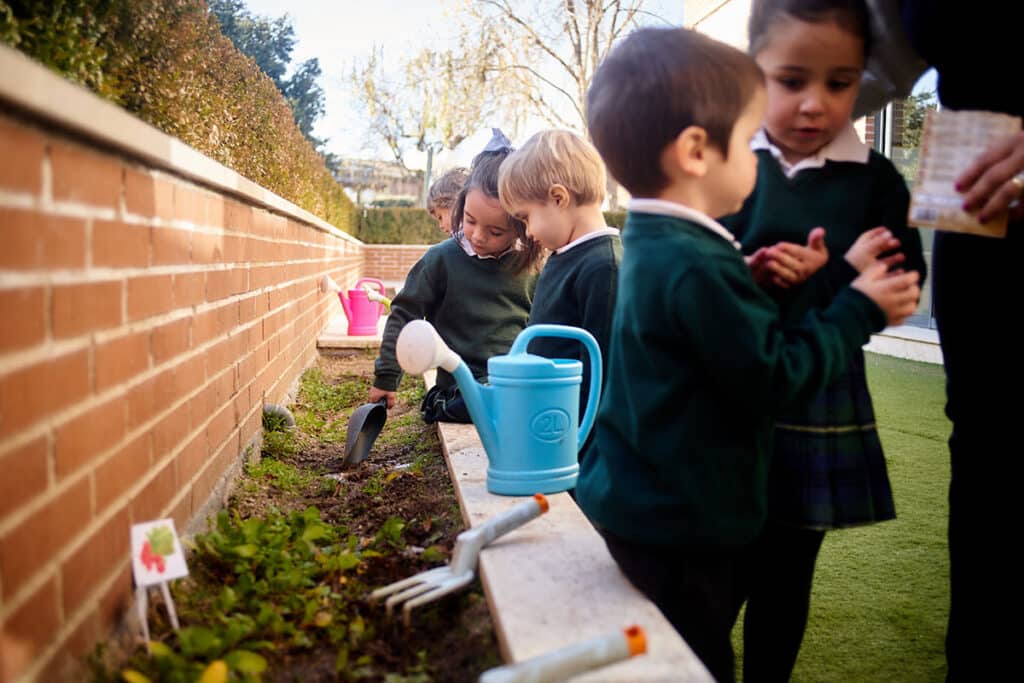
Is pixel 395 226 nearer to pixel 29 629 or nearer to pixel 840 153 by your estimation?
pixel 840 153

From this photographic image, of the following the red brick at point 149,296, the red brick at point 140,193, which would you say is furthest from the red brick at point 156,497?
the red brick at point 140,193

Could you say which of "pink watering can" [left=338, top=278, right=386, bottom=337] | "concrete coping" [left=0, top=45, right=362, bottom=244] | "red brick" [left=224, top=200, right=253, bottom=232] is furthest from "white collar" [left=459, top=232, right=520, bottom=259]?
"pink watering can" [left=338, top=278, right=386, bottom=337]

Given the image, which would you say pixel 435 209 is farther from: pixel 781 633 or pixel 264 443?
pixel 781 633

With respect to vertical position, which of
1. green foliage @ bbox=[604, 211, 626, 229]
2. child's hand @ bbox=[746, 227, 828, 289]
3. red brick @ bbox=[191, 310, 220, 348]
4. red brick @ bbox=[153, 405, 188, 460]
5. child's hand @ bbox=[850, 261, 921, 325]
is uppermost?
green foliage @ bbox=[604, 211, 626, 229]

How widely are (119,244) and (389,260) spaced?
17.3m

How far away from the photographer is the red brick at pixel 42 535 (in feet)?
3.64

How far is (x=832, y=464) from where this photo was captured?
5.68ft

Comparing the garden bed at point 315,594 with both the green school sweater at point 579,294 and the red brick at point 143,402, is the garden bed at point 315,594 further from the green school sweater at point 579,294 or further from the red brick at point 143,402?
the green school sweater at point 579,294

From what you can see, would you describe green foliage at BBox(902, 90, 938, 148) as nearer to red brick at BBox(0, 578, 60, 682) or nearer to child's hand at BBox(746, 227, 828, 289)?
child's hand at BBox(746, 227, 828, 289)

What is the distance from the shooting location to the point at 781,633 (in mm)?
1847

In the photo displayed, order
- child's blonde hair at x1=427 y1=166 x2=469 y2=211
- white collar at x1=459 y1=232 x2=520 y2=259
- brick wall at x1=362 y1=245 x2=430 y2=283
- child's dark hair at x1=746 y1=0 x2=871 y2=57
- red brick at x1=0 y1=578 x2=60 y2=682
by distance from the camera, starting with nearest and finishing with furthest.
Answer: red brick at x1=0 y1=578 x2=60 y2=682 → child's dark hair at x1=746 y1=0 x2=871 y2=57 → white collar at x1=459 y1=232 x2=520 y2=259 → child's blonde hair at x1=427 y1=166 x2=469 y2=211 → brick wall at x1=362 y1=245 x2=430 y2=283

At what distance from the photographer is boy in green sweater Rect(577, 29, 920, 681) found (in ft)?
4.59

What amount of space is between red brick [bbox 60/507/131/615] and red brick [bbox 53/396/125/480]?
0.45 ft

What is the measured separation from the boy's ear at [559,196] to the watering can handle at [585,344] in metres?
0.59
